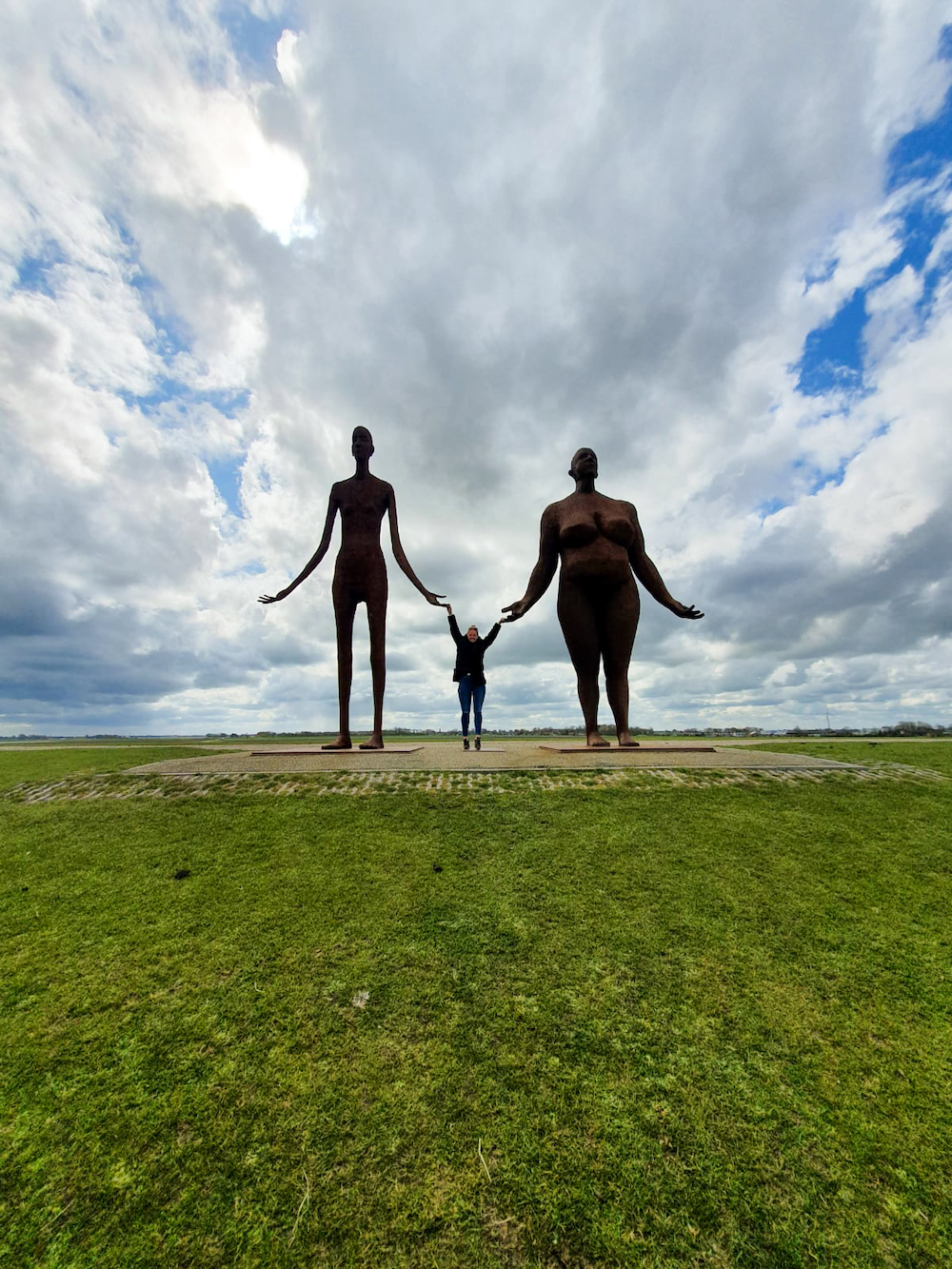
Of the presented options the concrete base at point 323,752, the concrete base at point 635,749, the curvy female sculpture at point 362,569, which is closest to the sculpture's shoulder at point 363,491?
the curvy female sculpture at point 362,569

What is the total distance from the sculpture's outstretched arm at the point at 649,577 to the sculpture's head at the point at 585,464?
1.10 meters

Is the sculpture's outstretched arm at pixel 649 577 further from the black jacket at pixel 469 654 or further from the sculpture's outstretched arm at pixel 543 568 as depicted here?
the black jacket at pixel 469 654

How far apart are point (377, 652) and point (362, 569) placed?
1.73 m

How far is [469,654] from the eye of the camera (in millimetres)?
10711

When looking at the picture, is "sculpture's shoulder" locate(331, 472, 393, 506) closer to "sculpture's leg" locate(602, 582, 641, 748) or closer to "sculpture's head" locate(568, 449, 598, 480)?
"sculpture's head" locate(568, 449, 598, 480)

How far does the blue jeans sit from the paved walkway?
2.02 ft

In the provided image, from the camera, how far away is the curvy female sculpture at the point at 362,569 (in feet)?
37.6

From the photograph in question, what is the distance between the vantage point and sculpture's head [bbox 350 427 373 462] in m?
11.9

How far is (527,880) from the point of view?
4832mm

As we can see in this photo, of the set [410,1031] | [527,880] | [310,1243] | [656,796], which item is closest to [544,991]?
[410,1031]

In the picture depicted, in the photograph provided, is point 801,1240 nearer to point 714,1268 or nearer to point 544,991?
point 714,1268

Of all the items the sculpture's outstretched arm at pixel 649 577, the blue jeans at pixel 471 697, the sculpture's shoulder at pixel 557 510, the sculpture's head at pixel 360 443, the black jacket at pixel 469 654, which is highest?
the sculpture's head at pixel 360 443

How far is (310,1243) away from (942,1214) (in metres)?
2.57

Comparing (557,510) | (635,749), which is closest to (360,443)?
(557,510)
